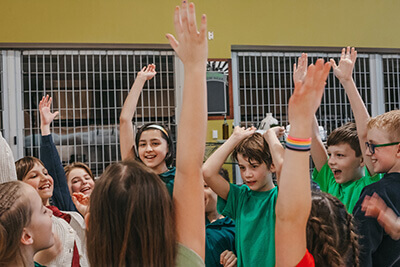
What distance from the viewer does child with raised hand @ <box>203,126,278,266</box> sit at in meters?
1.67

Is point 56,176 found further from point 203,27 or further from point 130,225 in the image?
point 203,27

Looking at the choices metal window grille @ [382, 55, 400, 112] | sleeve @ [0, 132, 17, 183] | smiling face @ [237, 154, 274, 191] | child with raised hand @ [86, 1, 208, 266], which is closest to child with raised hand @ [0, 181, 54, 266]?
sleeve @ [0, 132, 17, 183]

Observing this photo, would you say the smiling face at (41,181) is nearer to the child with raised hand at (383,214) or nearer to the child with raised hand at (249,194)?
the child with raised hand at (249,194)

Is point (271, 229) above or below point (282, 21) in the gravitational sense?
below

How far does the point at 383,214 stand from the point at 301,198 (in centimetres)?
45

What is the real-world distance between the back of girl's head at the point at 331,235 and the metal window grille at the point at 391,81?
13.4 feet

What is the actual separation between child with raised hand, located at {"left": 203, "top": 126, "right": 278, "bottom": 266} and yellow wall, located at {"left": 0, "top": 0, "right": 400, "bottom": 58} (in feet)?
9.59

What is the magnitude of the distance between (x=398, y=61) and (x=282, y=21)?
59.5 inches

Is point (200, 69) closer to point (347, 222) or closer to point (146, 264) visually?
point (146, 264)

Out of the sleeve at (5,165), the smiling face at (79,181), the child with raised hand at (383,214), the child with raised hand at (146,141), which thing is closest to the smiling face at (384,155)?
the child with raised hand at (383,214)

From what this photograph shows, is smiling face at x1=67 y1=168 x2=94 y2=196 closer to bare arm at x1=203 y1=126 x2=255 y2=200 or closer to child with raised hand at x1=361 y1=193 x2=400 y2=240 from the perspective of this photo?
bare arm at x1=203 y1=126 x2=255 y2=200

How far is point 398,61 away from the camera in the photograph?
5082 millimetres

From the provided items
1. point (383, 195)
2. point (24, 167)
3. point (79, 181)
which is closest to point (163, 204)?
point (383, 195)

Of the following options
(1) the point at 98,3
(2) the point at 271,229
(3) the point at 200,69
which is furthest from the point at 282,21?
(3) the point at 200,69
